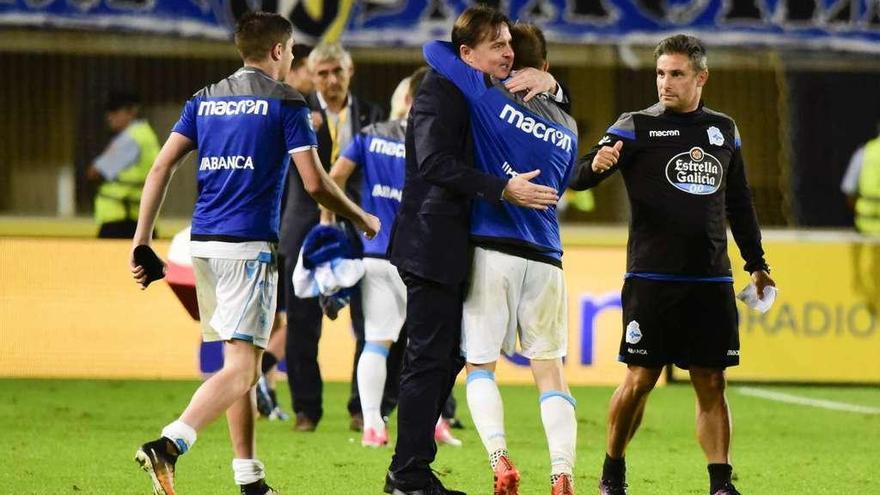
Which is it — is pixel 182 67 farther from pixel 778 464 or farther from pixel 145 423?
pixel 778 464

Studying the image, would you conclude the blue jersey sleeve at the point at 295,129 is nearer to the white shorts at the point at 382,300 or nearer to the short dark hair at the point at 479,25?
the short dark hair at the point at 479,25

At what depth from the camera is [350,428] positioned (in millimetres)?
9586

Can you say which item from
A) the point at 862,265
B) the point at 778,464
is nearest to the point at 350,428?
the point at 778,464

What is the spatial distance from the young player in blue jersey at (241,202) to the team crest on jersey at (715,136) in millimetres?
1342

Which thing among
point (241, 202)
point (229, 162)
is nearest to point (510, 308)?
point (241, 202)

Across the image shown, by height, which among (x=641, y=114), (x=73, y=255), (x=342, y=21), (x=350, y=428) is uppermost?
(x=342, y=21)

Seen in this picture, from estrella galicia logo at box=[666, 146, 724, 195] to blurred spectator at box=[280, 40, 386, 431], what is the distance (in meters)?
3.11

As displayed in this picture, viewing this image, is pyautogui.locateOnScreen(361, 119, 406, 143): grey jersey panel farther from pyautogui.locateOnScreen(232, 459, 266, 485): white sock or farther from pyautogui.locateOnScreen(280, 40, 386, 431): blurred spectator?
pyautogui.locateOnScreen(232, 459, 266, 485): white sock

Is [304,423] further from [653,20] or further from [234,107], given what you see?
[653,20]

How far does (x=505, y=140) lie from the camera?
6.15 metres

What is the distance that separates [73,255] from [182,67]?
3.82 metres

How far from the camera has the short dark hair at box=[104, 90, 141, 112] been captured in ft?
49.1

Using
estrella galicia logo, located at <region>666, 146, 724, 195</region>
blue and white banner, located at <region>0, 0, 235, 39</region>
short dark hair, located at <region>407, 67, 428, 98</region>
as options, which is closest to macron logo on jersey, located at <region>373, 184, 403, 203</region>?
short dark hair, located at <region>407, 67, 428, 98</region>

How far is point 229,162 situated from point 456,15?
888 centimetres
